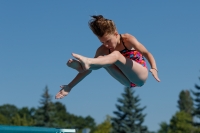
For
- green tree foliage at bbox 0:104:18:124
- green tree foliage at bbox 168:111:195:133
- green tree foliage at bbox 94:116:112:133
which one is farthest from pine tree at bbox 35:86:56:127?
green tree foliage at bbox 0:104:18:124

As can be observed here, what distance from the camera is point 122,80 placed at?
8.17 metres

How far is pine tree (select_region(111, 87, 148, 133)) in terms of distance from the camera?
171 ft

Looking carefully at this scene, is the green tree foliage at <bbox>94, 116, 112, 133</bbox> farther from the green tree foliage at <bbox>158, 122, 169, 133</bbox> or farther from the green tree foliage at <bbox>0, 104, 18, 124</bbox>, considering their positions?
the green tree foliage at <bbox>0, 104, 18, 124</bbox>

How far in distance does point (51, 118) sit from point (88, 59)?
1875 inches

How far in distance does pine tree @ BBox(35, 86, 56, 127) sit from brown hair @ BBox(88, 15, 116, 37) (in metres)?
46.1

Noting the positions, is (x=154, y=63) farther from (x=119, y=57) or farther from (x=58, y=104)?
(x=58, y=104)

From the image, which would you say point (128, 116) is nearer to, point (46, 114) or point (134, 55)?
point (46, 114)

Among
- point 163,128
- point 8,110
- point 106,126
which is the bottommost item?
point 106,126

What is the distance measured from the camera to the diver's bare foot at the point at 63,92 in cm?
780

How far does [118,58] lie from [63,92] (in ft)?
4.03

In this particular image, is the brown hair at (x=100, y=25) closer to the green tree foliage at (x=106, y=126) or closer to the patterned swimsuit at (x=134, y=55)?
the patterned swimsuit at (x=134, y=55)

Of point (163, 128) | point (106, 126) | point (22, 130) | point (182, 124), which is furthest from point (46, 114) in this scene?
point (22, 130)

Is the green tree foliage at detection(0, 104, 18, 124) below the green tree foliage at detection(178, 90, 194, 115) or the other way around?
below

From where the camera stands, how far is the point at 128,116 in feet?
175
